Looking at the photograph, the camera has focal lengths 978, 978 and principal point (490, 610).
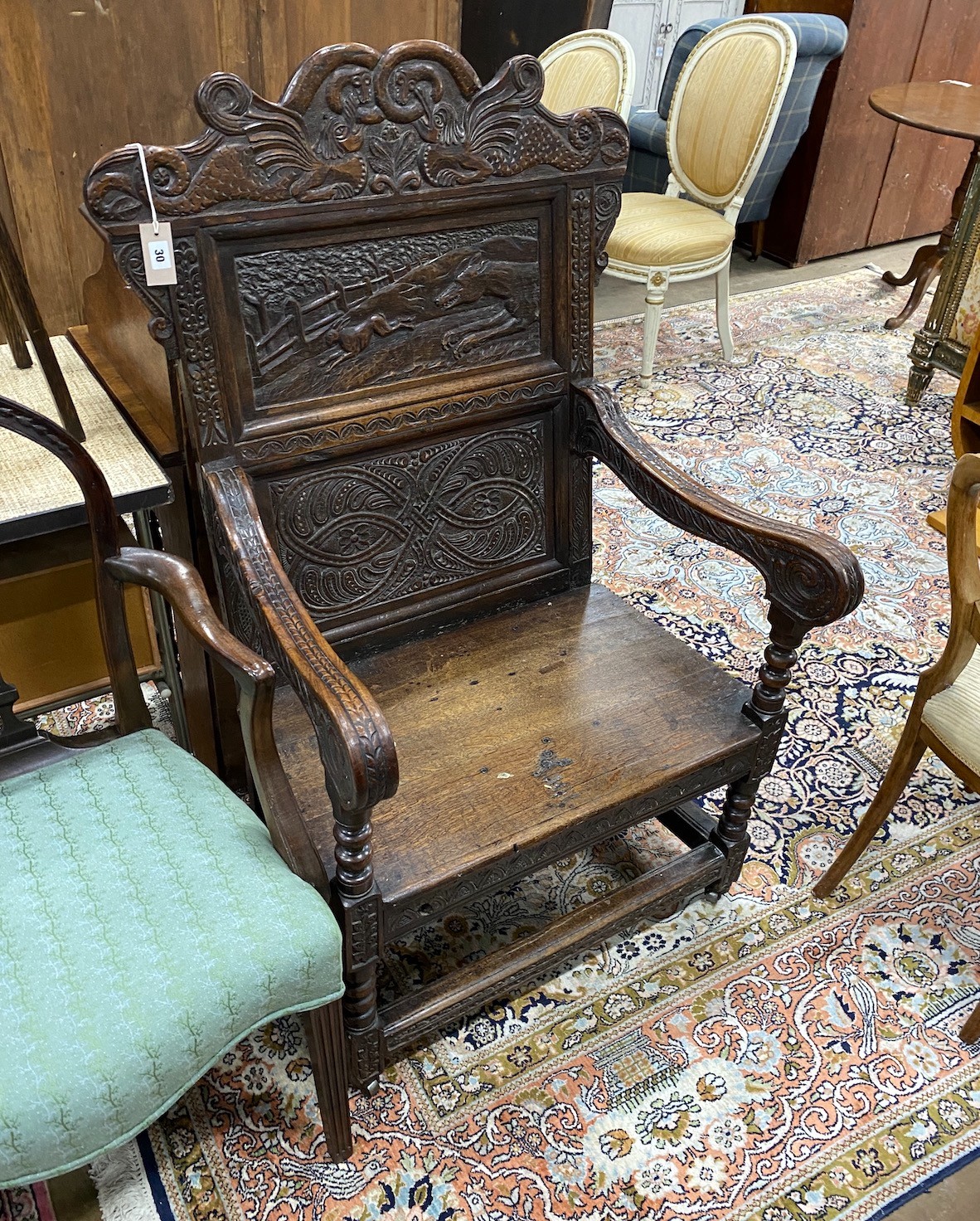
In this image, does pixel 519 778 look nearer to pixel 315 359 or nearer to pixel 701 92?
pixel 315 359

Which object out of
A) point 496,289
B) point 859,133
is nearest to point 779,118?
point 859,133

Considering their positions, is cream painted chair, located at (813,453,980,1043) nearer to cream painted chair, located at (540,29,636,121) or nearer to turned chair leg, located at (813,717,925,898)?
turned chair leg, located at (813,717,925,898)

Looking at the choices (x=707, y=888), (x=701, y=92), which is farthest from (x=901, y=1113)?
(x=701, y=92)

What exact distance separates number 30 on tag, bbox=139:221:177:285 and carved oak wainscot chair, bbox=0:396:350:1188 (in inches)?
9.2

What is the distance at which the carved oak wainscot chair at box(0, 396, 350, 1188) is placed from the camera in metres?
1.03

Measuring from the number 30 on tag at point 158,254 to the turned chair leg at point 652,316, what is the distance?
2629mm

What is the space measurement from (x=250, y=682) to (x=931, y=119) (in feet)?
12.3

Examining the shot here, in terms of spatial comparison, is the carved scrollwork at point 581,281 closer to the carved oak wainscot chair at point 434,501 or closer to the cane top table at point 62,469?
the carved oak wainscot chair at point 434,501

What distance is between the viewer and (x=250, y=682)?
3.91ft

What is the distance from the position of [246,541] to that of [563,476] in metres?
0.65

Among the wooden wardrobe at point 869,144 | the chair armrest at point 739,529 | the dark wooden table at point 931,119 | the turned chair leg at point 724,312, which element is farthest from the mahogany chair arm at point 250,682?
the wooden wardrobe at point 869,144

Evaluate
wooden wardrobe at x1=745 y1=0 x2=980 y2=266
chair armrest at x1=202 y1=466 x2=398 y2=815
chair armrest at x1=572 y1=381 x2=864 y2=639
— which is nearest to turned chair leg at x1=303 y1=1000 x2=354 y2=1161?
chair armrest at x1=202 y1=466 x2=398 y2=815

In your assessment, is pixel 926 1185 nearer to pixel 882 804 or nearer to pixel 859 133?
pixel 882 804

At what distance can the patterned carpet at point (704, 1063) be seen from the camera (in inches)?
56.1
